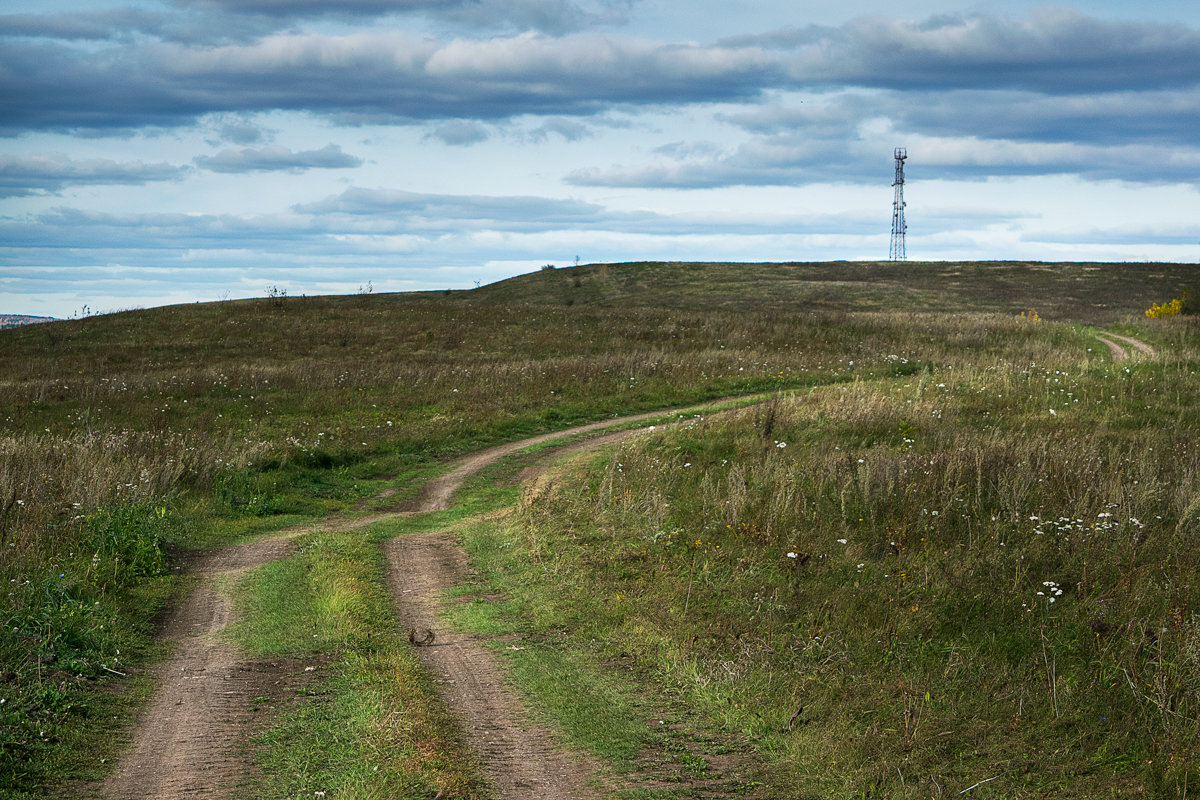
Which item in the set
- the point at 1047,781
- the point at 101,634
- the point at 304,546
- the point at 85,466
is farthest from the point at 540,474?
the point at 1047,781

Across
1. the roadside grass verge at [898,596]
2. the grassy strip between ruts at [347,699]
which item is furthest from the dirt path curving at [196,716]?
the roadside grass verge at [898,596]

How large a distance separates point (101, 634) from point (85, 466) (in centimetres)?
610

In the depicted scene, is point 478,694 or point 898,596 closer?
point 478,694

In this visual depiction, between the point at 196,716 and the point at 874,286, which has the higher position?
the point at 874,286

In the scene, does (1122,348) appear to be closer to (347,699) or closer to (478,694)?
(478,694)

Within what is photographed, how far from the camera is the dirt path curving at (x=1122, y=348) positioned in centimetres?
2872

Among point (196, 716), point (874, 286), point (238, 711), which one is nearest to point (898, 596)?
point (238, 711)

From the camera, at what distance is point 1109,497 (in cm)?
1046

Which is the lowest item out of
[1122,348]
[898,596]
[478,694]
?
[478,694]

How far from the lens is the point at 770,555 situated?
31.5 feet

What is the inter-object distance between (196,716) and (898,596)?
20.1ft

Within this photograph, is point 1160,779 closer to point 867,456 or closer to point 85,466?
point 867,456

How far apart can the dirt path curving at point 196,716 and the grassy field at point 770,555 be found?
310 millimetres

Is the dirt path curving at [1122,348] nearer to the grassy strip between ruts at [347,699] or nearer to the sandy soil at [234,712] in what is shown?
the sandy soil at [234,712]
